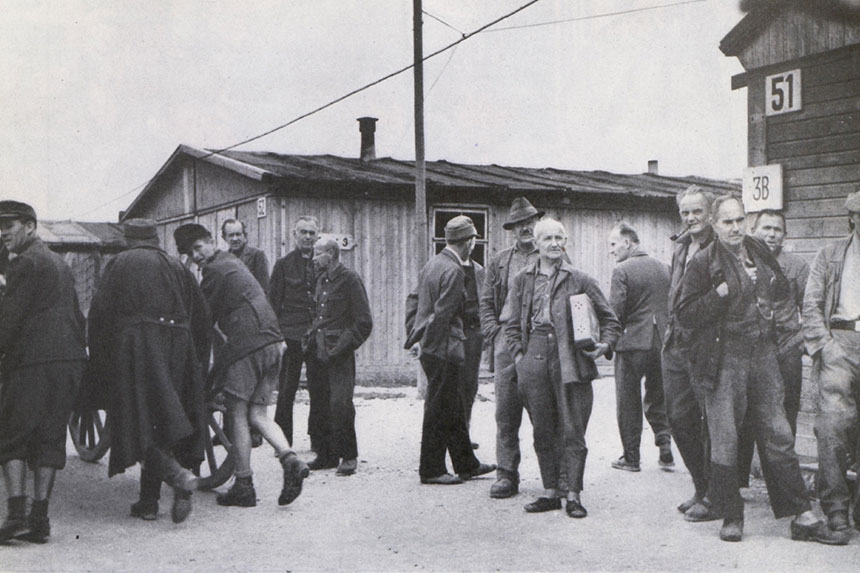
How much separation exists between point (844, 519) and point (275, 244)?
1117cm

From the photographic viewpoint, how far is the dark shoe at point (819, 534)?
517cm

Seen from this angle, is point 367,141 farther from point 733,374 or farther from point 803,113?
point 733,374

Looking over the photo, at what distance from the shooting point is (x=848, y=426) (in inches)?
215

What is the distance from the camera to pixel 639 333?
7855 mm

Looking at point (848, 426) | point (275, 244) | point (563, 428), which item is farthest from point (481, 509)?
point (275, 244)

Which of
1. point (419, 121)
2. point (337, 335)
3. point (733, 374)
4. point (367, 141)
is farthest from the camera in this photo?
point (367, 141)

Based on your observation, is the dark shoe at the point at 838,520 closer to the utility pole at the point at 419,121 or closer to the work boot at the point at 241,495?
the work boot at the point at 241,495

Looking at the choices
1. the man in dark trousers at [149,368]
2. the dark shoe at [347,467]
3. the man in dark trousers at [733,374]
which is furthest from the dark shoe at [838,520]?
the man in dark trousers at [149,368]

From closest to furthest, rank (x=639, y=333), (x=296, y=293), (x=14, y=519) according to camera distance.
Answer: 1. (x=14, y=519)
2. (x=639, y=333)
3. (x=296, y=293)

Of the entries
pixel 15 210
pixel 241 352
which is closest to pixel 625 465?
pixel 241 352

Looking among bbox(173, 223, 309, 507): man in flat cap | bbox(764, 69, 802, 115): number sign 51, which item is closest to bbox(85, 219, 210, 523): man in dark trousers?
bbox(173, 223, 309, 507): man in flat cap

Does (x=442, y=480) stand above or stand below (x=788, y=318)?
below

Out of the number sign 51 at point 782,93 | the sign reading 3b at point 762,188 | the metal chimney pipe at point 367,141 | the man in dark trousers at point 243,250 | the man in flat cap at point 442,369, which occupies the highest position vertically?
the metal chimney pipe at point 367,141

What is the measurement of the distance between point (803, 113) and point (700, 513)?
12.0 ft
